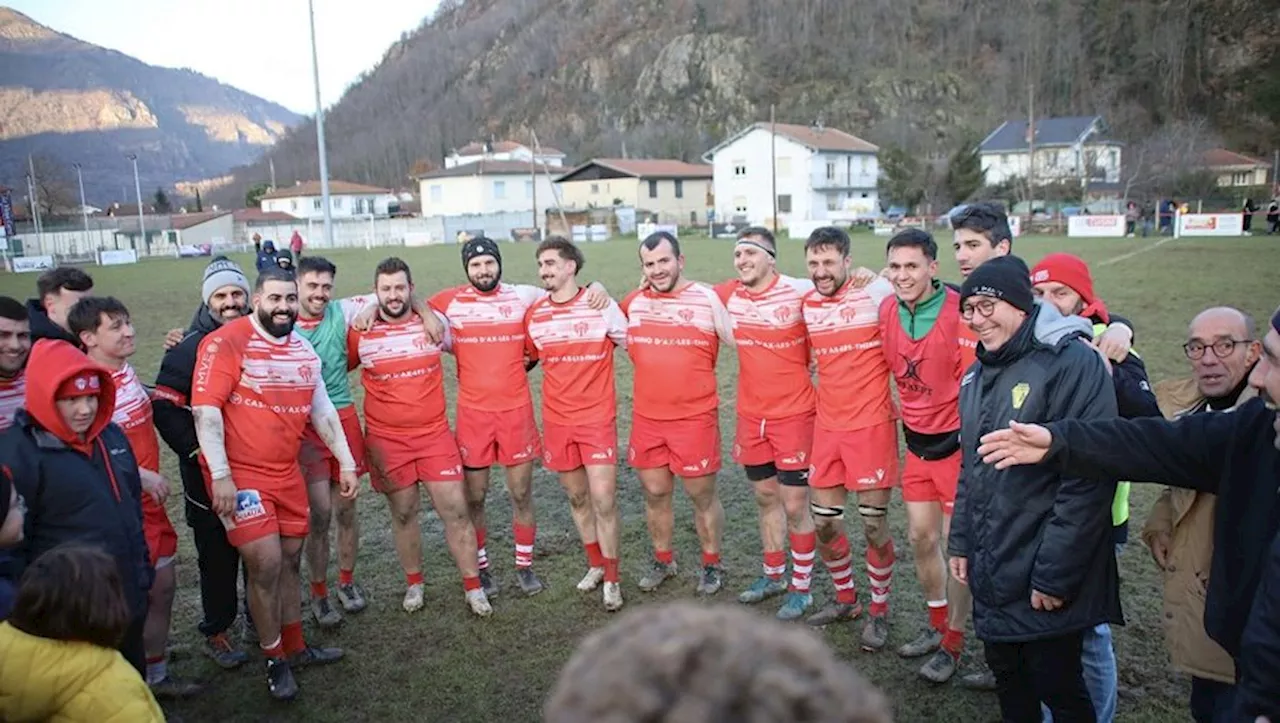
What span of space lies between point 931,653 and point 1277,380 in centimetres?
297

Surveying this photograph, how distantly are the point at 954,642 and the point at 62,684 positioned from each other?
400cm

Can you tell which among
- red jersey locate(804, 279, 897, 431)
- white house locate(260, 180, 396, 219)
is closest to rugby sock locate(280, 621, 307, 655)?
red jersey locate(804, 279, 897, 431)

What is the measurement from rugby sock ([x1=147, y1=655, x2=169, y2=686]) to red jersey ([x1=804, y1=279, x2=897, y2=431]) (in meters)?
3.95

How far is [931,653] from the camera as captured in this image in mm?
4719

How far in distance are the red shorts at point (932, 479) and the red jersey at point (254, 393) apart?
3437 millimetres

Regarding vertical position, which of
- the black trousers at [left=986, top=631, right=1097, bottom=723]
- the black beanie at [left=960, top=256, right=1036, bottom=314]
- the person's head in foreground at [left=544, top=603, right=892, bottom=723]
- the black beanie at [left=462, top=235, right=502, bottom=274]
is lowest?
the black trousers at [left=986, top=631, right=1097, bottom=723]

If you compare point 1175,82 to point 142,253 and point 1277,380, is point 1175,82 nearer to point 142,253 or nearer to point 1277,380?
point 142,253

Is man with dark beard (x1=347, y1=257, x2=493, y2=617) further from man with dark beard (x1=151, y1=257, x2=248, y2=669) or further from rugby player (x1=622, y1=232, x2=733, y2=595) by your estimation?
rugby player (x1=622, y1=232, x2=733, y2=595)

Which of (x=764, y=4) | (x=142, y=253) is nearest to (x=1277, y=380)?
(x=142, y=253)

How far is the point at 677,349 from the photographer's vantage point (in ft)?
18.2

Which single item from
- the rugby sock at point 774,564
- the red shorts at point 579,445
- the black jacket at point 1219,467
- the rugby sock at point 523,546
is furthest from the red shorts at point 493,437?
the black jacket at point 1219,467

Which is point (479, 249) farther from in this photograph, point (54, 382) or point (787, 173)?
point (787, 173)

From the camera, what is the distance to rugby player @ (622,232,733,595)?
555 cm

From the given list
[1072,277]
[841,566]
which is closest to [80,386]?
[841,566]
